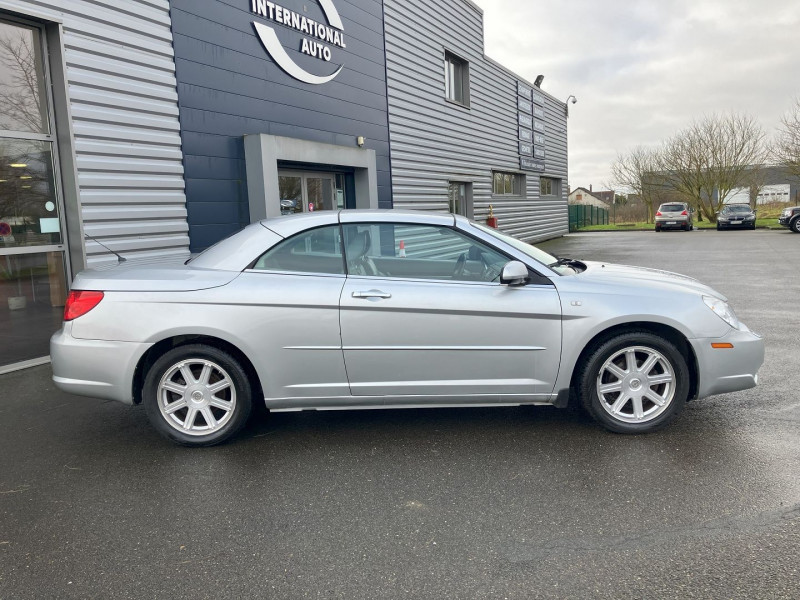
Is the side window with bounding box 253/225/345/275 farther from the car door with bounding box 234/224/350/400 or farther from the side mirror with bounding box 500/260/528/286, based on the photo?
the side mirror with bounding box 500/260/528/286

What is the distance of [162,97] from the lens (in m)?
7.86

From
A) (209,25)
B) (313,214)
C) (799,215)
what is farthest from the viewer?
(799,215)

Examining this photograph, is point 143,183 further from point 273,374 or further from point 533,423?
point 533,423

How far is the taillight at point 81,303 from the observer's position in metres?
3.98

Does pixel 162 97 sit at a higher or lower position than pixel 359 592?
higher

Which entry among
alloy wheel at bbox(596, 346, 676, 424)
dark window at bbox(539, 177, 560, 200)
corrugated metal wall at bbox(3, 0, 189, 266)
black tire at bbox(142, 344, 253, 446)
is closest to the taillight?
black tire at bbox(142, 344, 253, 446)

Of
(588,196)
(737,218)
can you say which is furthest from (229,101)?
(588,196)

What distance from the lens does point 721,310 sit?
4.05 metres

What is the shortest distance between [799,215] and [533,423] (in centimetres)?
2760

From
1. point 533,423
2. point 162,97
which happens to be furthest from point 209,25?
point 533,423

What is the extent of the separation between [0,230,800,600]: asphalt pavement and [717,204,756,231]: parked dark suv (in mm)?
29487

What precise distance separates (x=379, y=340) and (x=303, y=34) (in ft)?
26.2

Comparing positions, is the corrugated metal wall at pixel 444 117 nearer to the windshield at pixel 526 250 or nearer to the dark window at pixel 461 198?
the dark window at pixel 461 198

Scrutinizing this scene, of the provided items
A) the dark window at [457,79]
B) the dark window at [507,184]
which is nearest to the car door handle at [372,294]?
the dark window at [457,79]
